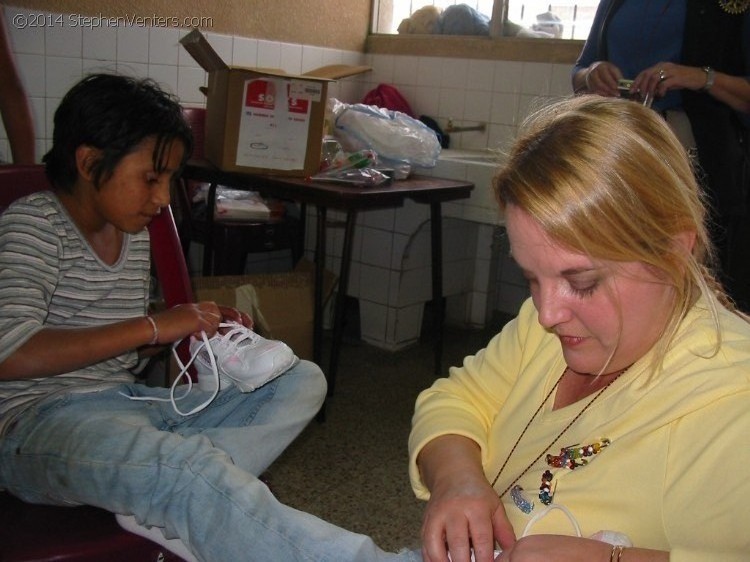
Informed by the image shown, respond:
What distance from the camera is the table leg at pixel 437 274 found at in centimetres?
285

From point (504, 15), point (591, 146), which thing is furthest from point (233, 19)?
point (591, 146)

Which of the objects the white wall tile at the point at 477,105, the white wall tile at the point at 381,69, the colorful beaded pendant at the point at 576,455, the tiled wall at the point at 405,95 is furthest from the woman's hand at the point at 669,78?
the white wall tile at the point at 381,69

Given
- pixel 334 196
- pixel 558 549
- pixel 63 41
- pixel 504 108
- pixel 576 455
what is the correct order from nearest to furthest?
pixel 558 549, pixel 576 455, pixel 334 196, pixel 63 41, pixel 504 108

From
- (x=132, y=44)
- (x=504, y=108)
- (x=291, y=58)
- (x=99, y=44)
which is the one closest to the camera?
(x=99, y=44)

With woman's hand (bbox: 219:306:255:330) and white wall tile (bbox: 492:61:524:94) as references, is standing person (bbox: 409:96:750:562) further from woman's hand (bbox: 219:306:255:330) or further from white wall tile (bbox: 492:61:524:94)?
white wall tile (bbox: 492:61:524:94)

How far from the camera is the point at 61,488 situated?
1.07 m

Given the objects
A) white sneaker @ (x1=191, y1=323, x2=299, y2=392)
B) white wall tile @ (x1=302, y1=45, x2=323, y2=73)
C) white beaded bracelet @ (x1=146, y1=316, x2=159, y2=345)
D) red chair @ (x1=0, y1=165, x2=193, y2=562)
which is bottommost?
red chair @ (x1=0, y1=165, x2=193, y2=562)

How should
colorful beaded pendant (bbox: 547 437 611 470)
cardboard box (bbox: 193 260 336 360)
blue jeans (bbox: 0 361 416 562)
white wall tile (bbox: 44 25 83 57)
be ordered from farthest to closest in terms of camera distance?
1. white wall tile (bbox: 44 25 83 57)
2. cardboard box (bbox: 193 260 336 360)
3. blue jeans (bbox: 0 361 416 562)
4. colorful beaded pendant (bbox: 547 437 611 470)

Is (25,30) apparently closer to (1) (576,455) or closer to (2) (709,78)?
(2) (709,78)

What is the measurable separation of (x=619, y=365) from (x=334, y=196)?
1.63 metres

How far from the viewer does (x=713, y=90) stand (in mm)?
1794

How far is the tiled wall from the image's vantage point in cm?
284

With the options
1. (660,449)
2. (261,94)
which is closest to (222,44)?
(261,94)

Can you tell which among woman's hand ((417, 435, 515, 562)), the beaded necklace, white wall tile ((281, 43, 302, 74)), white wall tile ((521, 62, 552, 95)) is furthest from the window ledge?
woman's hand ((417, 435, 515, 562))
